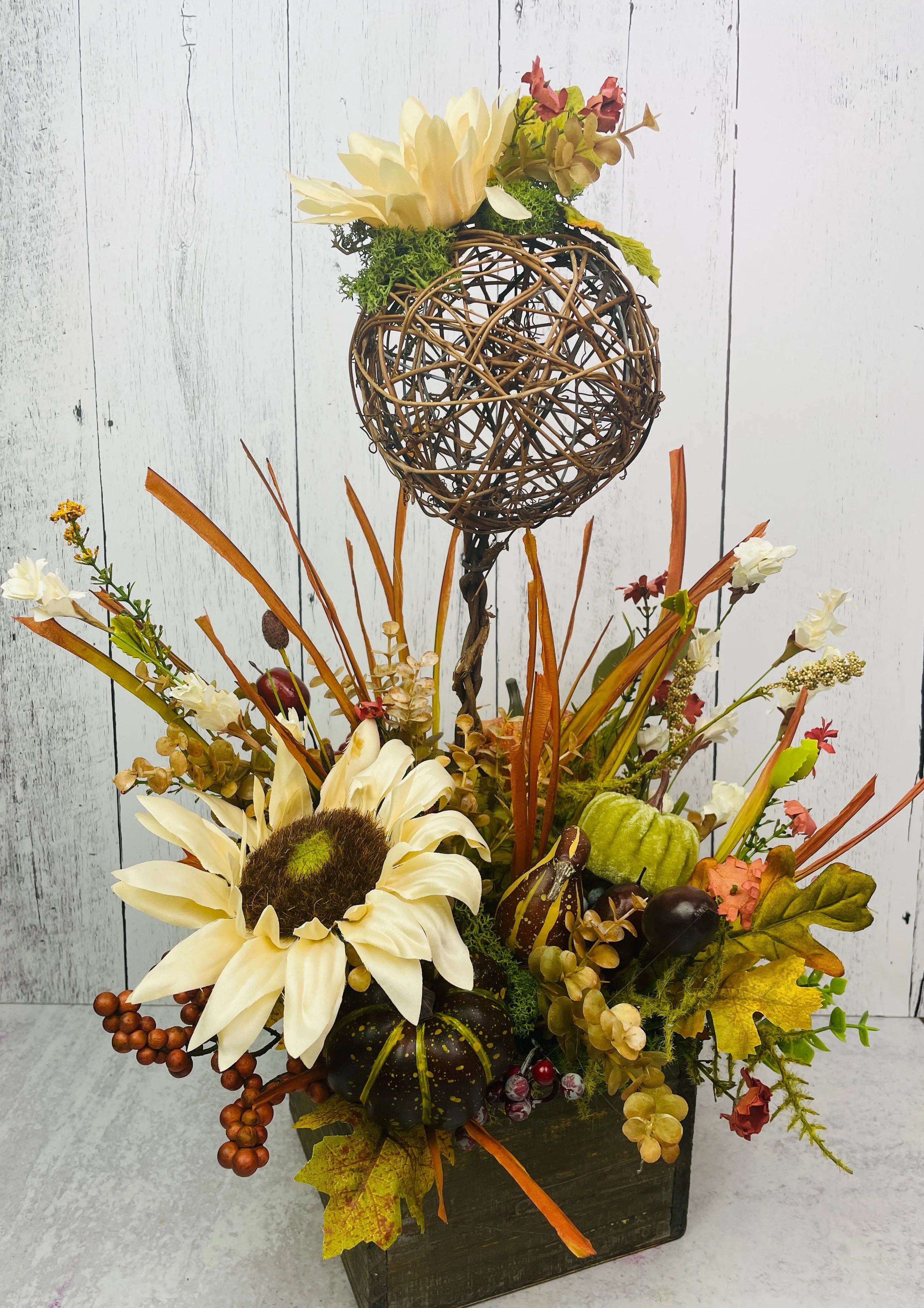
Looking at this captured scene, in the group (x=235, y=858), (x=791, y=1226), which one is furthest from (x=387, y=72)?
(x=791, y=1226)

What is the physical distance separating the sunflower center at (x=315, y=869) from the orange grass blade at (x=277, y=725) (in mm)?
55

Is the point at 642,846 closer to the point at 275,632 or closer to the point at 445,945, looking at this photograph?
the point at 445,945

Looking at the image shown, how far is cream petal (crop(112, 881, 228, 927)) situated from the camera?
1.82 ft

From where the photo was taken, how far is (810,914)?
0.56 m

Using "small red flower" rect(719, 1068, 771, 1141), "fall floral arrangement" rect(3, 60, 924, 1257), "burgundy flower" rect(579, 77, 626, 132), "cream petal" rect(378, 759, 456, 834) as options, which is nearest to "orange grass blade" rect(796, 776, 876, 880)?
"fall floral arrangement" rect(3, 60, 924, 1257)

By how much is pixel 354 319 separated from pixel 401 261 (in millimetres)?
392

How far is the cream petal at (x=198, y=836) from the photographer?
578mm

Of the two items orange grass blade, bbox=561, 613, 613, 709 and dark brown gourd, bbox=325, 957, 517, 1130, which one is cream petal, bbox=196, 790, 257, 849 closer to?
dark brown gourd, bbox=325, 957, 517, 1130

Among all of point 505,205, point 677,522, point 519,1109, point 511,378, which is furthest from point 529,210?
point 519,1109

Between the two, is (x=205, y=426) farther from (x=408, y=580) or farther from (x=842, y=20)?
(x=842, y=20)

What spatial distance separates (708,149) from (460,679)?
63cm

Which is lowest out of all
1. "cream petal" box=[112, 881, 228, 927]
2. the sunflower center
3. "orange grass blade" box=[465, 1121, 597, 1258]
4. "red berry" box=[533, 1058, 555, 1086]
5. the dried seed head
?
"orange grass blade" box=[465, 1121, 597, 1258]

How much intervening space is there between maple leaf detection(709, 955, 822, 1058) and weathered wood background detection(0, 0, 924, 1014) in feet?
1.61

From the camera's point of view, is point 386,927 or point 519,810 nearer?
point 386,927
